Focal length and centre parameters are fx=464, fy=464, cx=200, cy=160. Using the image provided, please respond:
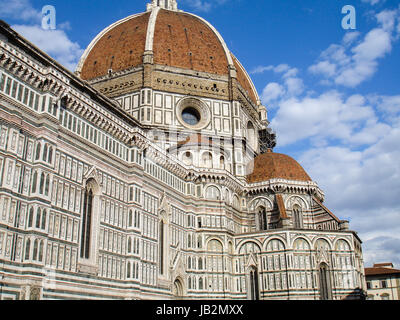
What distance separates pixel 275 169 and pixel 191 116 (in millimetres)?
10900

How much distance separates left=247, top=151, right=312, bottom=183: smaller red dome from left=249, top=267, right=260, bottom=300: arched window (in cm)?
1015

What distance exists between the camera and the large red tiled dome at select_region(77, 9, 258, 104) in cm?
5244

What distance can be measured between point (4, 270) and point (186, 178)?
2258 cm

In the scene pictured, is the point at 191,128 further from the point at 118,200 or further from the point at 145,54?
the point at 118,200

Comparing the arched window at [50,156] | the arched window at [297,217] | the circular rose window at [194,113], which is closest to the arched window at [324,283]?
the arched window at [297,217]

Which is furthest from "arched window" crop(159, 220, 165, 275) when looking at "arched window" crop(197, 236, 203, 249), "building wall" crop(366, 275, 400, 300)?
"building wall" crop(366, 275, 400, 300)

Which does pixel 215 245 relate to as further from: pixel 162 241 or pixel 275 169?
pixel 275 169

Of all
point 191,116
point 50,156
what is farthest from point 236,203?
point 50,156

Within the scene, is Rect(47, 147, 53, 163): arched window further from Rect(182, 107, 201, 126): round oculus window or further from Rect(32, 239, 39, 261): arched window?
Rect(182, 107, 201, 126): round oculus window

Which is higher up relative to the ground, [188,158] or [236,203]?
[188,158]

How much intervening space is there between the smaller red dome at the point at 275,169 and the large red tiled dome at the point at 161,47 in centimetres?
1104

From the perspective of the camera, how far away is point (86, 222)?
2883cm

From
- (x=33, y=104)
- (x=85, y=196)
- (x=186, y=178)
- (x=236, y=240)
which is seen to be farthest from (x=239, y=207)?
(x=33, y=104)

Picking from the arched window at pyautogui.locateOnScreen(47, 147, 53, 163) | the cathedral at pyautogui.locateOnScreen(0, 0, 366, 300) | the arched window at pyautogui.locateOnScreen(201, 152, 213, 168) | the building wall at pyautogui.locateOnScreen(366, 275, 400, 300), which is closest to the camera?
the cathedral at pyautogui.locateOnScreen(0, 0, 366, 300)
